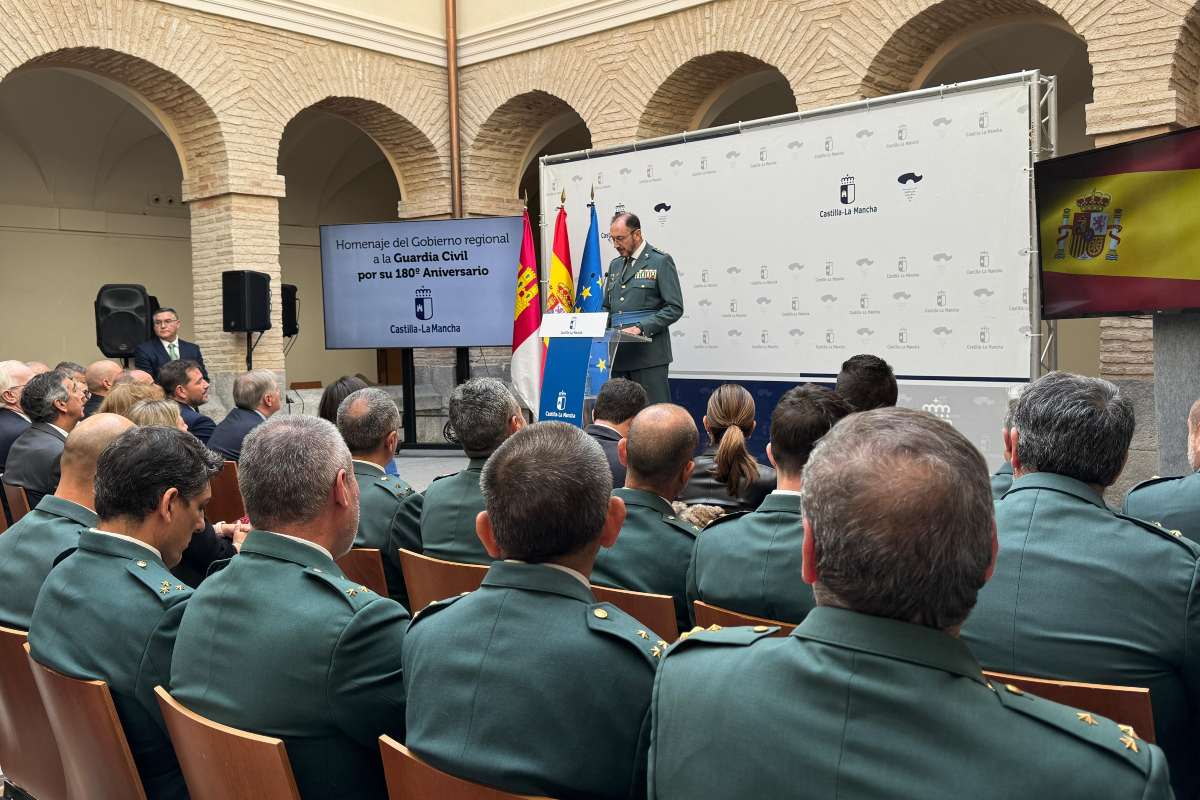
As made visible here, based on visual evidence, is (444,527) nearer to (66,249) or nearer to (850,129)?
(850,129)

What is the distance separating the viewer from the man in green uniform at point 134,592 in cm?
191

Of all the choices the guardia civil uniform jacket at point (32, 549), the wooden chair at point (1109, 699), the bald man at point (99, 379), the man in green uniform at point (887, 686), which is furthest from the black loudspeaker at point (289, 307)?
the man in green uniform at point (887, 686)

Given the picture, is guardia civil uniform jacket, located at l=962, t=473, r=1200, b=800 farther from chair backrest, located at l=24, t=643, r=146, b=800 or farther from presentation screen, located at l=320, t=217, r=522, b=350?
presentation screen, located at l=320, t=217, r=522, b=350

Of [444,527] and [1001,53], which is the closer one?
[444,527]

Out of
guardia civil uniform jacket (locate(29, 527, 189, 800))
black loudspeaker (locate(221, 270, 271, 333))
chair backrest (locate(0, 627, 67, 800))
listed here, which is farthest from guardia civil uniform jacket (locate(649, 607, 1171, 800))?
black loudspeaker (locate(221, 270, 271, 333))

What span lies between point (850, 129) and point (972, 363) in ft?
5.34

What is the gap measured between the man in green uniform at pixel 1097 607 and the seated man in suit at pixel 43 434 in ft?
10.9

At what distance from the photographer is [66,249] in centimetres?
1341

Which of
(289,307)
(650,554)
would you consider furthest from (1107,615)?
(289,307)

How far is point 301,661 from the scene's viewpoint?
5.40ft

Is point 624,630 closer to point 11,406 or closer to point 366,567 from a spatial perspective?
point 366,567

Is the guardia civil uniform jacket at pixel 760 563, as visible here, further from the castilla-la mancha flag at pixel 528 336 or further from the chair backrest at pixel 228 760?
the castilla-la mancha flag at pixel 528 336

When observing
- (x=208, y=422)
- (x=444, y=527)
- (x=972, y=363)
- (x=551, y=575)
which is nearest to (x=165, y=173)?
(x=208, y=422)

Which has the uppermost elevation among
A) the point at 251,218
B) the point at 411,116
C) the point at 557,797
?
the point at 411,116
